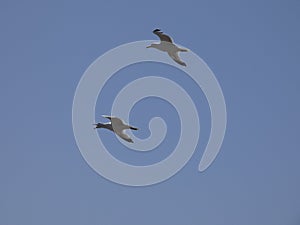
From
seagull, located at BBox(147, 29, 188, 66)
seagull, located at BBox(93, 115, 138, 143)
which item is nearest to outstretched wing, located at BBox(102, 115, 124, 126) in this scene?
Answer: seagull, located at BBox(93, 115, 138, 143)

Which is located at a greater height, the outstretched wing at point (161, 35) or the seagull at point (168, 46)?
the outstretched wing at point (161, 35)

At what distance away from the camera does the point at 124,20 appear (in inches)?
83.2

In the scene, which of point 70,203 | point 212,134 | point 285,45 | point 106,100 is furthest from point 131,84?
point 285,45

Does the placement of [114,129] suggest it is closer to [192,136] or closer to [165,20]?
[192,136]

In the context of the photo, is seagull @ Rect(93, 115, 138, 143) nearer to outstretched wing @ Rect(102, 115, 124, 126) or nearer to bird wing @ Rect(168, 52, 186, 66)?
outstretched wing @ Rect(102, 115, 124, 126)

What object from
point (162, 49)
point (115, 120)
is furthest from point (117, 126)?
point (162, 49)

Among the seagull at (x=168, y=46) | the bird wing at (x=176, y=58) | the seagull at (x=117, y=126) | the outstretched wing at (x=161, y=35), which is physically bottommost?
the seagull at (x=117, y=126)

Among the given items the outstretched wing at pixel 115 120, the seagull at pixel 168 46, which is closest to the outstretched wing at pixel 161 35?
the seagull at pixel 168 46

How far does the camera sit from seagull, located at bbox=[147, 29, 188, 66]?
2.12 metres

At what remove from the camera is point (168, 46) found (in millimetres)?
2119

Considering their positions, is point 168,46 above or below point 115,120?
above

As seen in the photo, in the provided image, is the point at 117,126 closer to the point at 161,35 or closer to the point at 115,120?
the point at 115,120

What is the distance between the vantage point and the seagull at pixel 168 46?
6.94 feet

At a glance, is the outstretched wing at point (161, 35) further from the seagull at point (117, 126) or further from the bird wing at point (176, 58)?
the seagull at point (117, 126)
